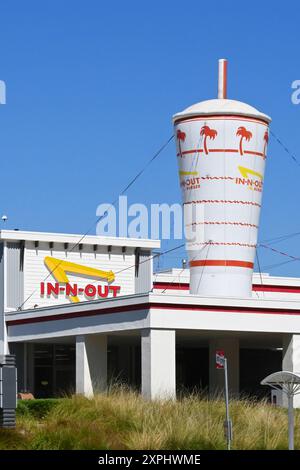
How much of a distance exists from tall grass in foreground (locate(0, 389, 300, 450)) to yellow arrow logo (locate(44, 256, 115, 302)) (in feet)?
67.8

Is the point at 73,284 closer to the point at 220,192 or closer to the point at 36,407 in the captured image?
the point at 220,192

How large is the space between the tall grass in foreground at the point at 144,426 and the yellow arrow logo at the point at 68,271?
20.7 meters

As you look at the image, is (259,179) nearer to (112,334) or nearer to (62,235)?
(112,334)

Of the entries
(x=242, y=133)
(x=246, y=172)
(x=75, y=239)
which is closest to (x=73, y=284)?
(x=75, y=239)

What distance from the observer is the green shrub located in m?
41.5

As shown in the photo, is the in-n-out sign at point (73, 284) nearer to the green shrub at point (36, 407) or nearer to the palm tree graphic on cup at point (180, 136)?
the palm tree graphic on cup at point (180, 136)

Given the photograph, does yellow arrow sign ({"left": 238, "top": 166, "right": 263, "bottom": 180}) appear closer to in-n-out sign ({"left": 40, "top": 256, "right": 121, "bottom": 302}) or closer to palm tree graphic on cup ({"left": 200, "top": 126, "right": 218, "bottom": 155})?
palm tree graphic on cup ({"left": 200, "top": 126, "right": 218, "bottom": 155})

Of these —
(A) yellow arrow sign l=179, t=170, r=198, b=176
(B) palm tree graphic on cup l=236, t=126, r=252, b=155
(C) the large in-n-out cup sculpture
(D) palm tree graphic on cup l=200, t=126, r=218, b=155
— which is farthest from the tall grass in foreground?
(B) palm tree graphic on cup l=236, t=126, r=252, b=155

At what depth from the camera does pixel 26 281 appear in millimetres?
60875

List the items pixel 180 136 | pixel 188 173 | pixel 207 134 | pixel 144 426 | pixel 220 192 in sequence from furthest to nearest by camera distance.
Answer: pixel 180 136 → pixel 188 173 → pixel 207 134 → pixel 220 192 → pixel 144 426

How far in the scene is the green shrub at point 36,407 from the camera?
136ft

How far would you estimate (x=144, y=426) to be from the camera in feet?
116

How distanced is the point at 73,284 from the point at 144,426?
27.7 meters

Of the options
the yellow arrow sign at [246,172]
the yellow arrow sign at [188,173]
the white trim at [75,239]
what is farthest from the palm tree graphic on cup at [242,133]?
the white trim at [75,239]
